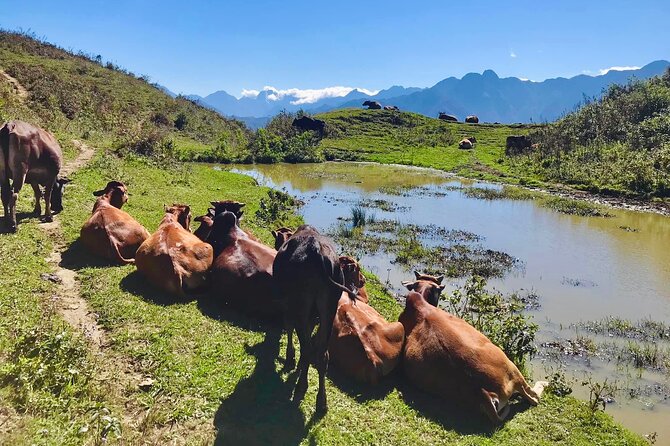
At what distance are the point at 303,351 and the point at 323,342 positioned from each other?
33 centimetres

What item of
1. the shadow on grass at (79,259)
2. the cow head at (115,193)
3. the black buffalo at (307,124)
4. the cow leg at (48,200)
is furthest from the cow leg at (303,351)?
the black buffalo at (307,124)

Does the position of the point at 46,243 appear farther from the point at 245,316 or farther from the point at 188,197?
the point at 188,197

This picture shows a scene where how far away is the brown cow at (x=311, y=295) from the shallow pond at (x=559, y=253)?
5114 mm

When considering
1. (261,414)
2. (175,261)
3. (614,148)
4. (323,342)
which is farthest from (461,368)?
(614,148)

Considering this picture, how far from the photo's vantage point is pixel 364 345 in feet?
23.7

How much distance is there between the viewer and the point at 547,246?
19.7 m

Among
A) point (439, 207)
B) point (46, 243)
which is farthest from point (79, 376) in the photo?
point (439, 207)

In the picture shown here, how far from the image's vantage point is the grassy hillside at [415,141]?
51562 millimetres

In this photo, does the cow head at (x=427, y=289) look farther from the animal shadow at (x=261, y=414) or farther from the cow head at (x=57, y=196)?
the cow head at (x=57, y=196)

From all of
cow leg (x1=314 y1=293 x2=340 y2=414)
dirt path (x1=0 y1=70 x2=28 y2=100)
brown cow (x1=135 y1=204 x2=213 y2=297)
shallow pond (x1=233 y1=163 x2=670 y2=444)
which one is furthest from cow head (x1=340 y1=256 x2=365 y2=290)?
dirt path (x1=0 y1=70 x2=28 y2=100)

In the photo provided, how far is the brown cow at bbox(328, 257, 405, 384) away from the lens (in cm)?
719

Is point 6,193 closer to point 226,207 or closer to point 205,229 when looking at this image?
point 205,229

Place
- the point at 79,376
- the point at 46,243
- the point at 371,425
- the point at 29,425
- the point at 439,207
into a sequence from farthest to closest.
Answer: the point at 439,207, the point at 46,243, the point at 371,425, the point at 79,376, the point at 29,425

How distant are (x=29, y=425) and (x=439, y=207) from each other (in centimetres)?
2472
